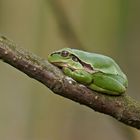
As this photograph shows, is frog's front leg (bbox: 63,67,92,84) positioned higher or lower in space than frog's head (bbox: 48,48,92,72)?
lower

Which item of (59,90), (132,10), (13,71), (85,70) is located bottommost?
(59,90)

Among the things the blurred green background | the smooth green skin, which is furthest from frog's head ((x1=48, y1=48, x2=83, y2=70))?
the blurred green background

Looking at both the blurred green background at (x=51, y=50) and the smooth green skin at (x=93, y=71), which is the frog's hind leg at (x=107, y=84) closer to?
the smooth green skin at (x=93, y=71)

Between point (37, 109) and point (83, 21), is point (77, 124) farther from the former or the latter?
point (83, 21)

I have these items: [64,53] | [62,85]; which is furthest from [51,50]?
[62,85]

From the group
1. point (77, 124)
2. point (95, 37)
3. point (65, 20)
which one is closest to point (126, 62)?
point (95, 37)

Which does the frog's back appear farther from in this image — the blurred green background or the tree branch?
the blurred green background
